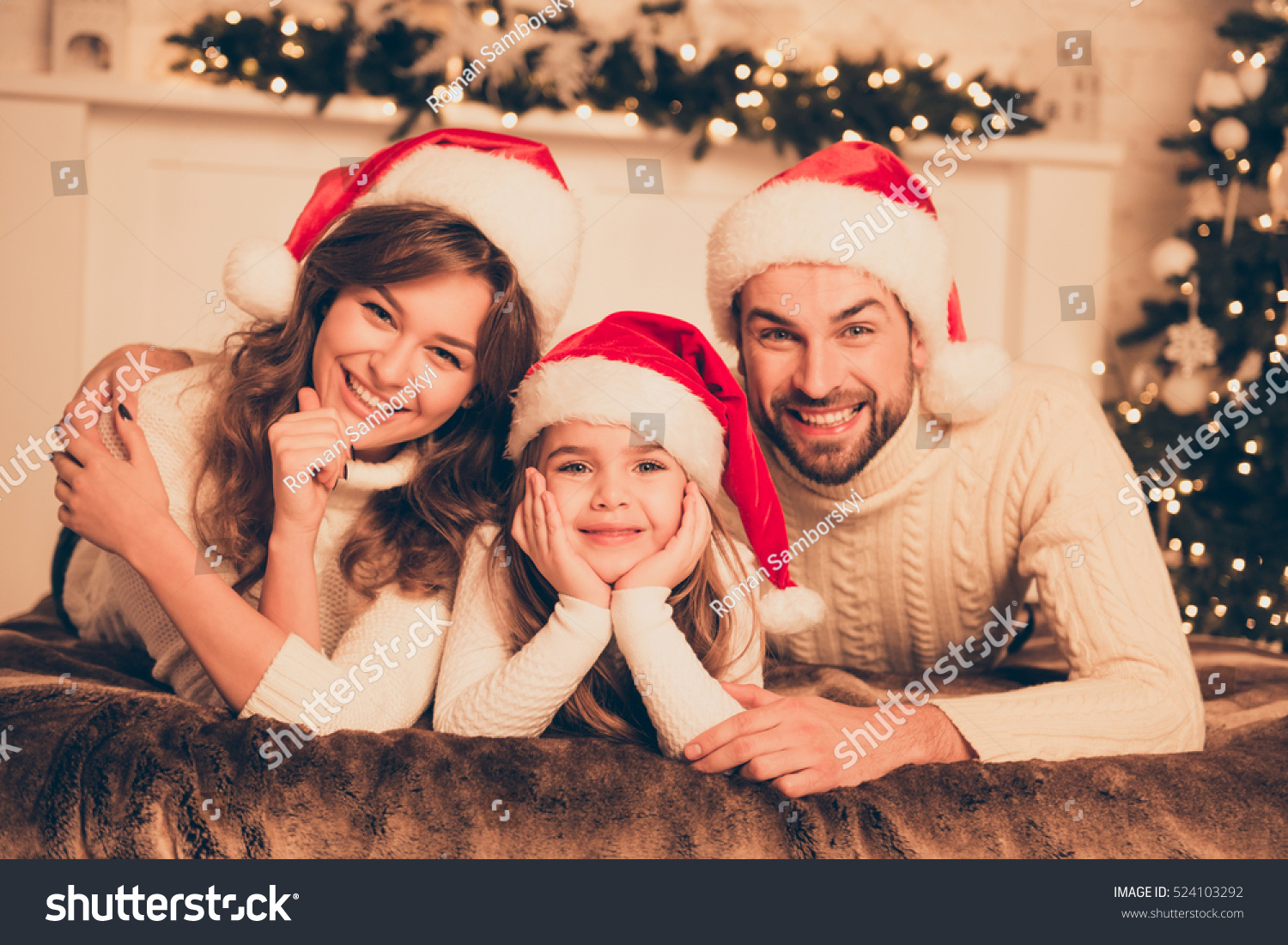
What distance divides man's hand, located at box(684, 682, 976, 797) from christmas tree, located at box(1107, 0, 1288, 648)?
1.83 m

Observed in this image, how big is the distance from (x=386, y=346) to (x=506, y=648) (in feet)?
1.55

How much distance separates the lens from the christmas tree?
8.75 ft

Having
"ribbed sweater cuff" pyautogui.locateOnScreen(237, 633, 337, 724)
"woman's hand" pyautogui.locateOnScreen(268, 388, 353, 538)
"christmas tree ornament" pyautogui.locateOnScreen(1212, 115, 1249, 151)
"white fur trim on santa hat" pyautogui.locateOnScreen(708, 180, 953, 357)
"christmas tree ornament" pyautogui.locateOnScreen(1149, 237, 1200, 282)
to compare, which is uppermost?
"christmas tree ornament" pyautogui.locateOnScreen(1212, 115, 1249, 151)

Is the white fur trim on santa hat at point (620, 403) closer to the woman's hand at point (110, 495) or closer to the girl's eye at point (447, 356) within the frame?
the girl's eye at point (447, 356)

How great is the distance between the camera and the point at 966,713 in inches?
48.3

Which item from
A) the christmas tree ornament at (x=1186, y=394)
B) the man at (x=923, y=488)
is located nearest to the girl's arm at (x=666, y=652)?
the man at (x=923, y=488)

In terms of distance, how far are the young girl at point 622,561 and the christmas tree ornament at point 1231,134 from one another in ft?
7.42

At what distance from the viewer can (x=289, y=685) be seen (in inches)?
45.4

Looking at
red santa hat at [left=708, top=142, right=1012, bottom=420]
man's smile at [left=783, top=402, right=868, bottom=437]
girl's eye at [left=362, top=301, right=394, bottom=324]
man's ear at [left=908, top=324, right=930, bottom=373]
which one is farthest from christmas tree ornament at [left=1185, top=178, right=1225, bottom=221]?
girl's eye at [left=362, top=301, right=394, bottom=324]

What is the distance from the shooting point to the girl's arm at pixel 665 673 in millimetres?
1130

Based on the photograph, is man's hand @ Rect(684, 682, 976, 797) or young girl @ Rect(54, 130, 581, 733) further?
young girl @ Rect(54, 130, 581, 733)

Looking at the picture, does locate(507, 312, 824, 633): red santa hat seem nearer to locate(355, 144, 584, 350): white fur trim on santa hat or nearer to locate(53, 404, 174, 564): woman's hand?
locate(355, 144, 584, 350): white fur trim on santa hat
